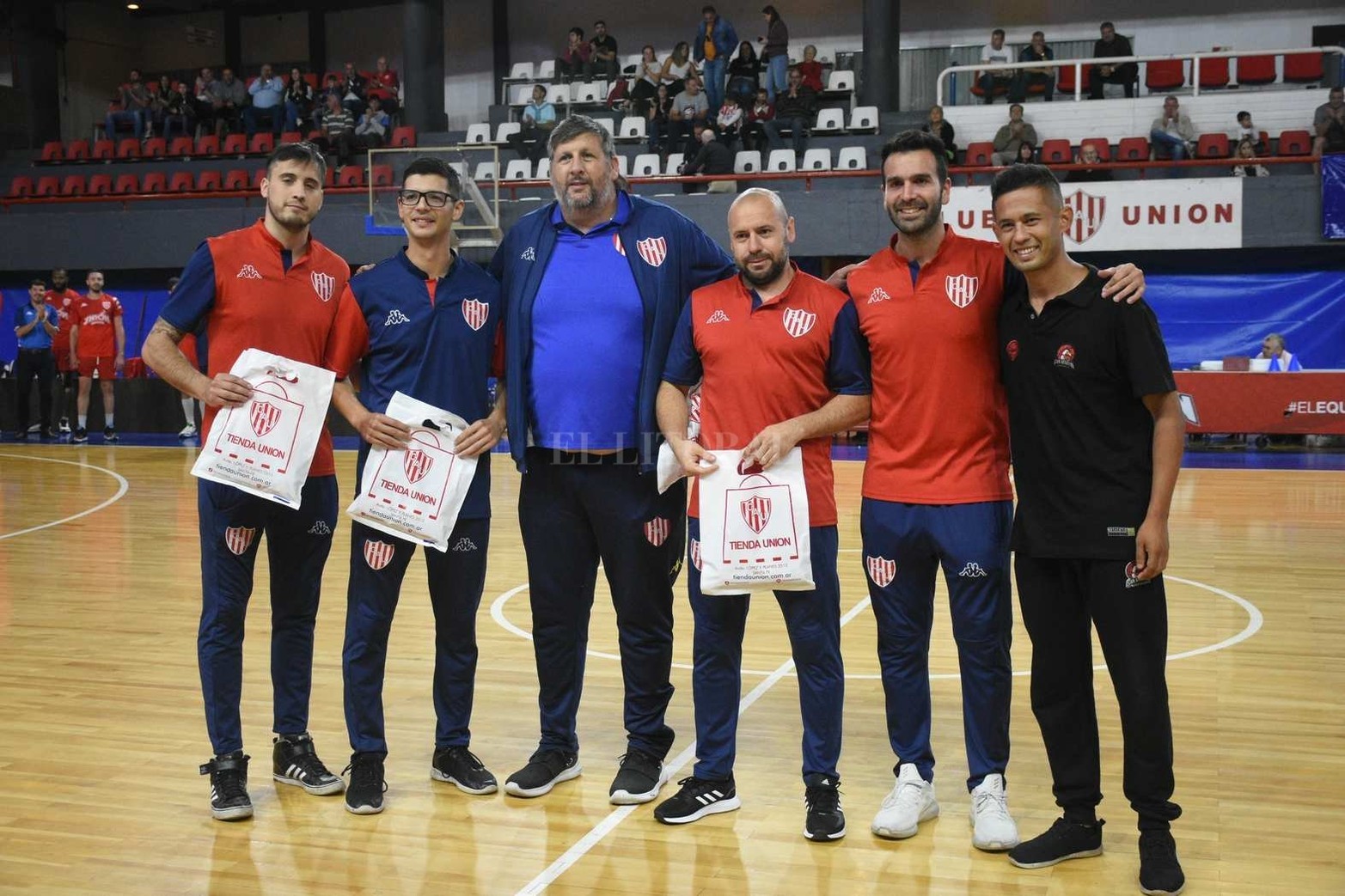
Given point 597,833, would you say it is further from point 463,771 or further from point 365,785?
point 365,785

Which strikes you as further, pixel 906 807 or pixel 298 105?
pixel 298 105

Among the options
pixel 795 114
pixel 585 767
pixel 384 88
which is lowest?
pixel 585 767

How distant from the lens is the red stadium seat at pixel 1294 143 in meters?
17.3

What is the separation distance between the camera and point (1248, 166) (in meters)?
17.1

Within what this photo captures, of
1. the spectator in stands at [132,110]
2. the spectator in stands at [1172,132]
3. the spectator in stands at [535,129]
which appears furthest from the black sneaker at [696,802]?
the spectator in stands at [132,110]

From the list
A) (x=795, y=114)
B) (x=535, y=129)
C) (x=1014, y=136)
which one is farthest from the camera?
(x=535, y=129)

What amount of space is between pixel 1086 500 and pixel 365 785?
2453 millimetres

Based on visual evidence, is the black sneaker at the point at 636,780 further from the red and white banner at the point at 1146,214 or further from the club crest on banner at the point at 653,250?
the red and white banner at the point at 1146,214

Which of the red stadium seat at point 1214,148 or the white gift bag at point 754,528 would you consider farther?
the red stadium seat at point 1214,148

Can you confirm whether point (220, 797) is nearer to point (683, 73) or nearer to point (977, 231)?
point (977, 231)

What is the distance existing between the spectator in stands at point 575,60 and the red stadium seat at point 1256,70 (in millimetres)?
10222

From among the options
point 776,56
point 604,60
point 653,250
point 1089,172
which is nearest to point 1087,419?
point 653,250

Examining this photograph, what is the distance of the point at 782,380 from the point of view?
415cm

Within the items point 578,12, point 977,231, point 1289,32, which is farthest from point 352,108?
point 1289,32
